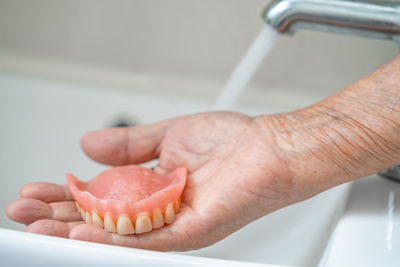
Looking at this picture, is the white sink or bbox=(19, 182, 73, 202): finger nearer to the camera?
the white sink

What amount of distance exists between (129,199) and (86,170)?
1.38ft

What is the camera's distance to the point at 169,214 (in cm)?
50

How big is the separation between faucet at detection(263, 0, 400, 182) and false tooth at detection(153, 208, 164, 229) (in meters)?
0.27

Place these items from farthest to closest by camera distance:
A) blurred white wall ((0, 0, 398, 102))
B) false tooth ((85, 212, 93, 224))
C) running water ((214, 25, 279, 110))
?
blurred white wall ((0, 0, 398, 102)), running water ((214, 25, 279, 110)), false tooth ((85, 212, 93, 224))

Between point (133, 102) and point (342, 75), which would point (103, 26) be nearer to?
point (133, 102)

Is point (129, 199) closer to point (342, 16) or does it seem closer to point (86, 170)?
point (342, 16)

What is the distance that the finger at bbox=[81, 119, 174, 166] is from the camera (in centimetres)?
64

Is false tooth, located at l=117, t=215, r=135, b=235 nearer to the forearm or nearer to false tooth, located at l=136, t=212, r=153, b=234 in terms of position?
false tooth, located at l=136, t=212, r=153, b=234

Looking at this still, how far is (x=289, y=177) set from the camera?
533 mm

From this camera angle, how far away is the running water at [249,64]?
644mm

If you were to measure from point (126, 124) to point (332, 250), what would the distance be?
59cm

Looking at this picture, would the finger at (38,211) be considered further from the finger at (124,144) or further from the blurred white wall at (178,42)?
the blurred white wall at (178,42)

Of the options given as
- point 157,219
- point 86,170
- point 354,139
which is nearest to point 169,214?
point 157,219

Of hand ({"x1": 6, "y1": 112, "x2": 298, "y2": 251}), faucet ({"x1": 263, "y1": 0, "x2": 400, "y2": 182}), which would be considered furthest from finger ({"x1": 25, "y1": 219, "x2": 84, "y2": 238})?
faucet ({"x1": 263, "y1": 0, "x2": 400, "y2": 182})
